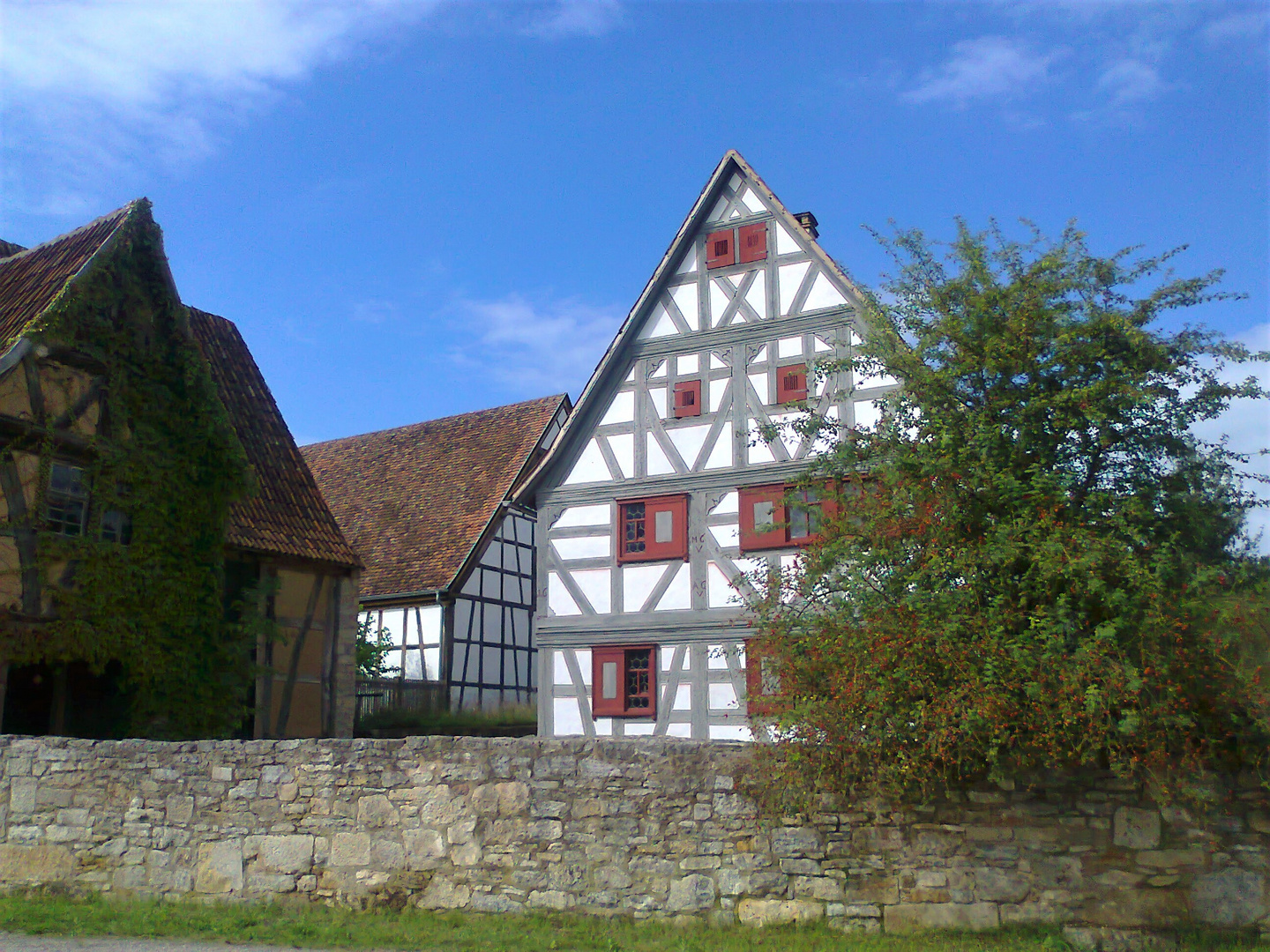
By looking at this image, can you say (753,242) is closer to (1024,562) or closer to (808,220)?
(808,220)

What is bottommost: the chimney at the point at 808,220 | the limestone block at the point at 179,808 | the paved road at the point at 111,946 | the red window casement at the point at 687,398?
the paved road at the point at 111,946

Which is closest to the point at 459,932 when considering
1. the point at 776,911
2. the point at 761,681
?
the point at 776,911

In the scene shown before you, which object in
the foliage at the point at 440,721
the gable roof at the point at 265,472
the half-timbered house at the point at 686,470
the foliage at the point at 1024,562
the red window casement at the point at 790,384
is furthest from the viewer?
the foliage at the point at 440,721

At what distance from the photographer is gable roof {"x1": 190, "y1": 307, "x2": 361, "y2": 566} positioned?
1930 centimetres

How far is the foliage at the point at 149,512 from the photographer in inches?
631

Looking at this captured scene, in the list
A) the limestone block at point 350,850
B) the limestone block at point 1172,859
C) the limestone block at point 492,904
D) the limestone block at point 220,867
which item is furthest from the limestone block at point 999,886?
the limestone block at point 220,867

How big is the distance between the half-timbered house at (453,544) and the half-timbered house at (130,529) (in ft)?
18.7

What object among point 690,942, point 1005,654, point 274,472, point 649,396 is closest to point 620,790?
point 690,942

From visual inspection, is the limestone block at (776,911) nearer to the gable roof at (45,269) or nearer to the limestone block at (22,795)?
the limestone block at (22,795)

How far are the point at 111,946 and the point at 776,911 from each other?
5.25 m

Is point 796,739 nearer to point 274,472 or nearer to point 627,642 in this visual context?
point 627,642

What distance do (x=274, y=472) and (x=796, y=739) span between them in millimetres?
14454

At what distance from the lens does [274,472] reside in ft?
68.7

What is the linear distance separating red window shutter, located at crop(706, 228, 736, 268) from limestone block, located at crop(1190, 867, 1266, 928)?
12960 millimetres
